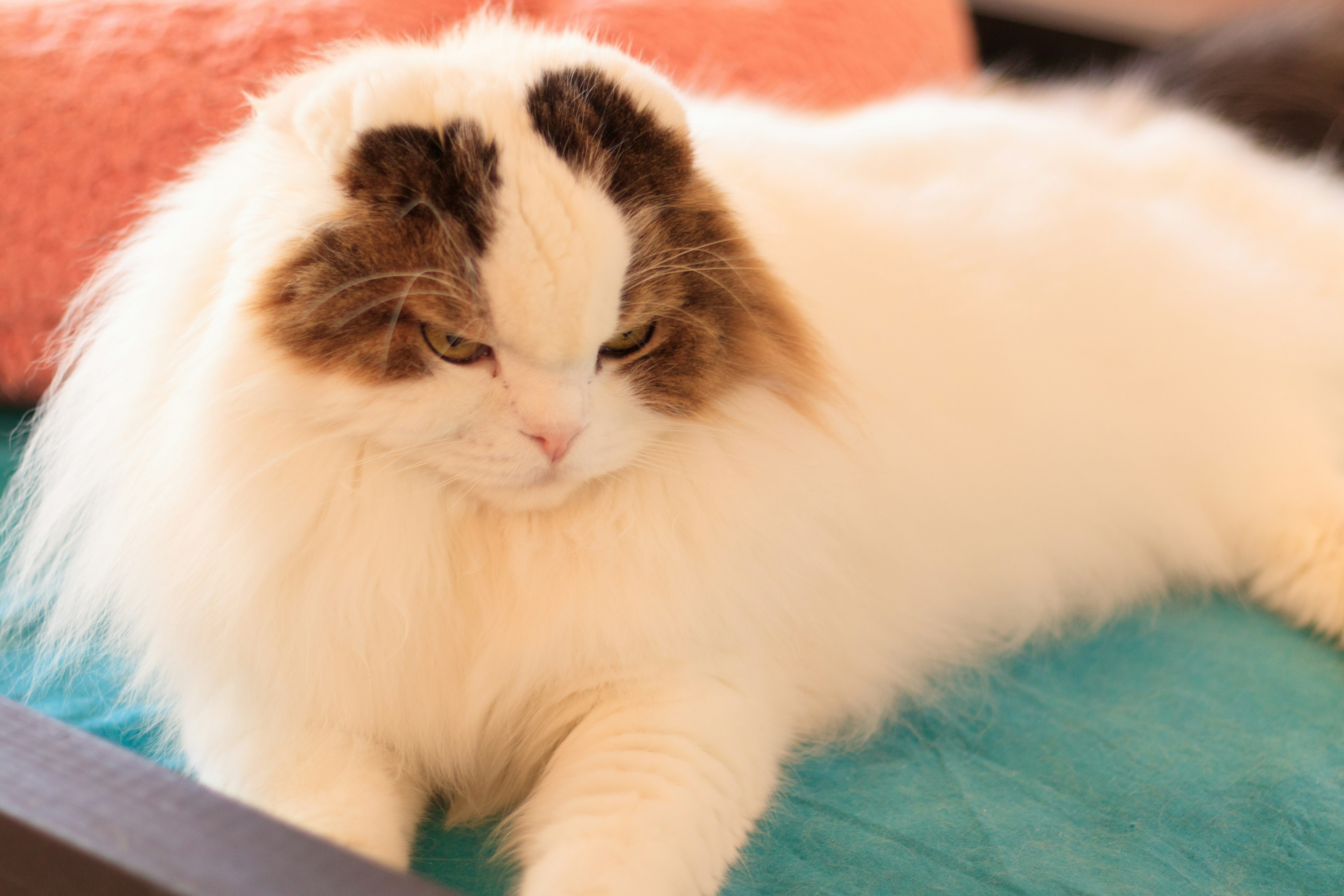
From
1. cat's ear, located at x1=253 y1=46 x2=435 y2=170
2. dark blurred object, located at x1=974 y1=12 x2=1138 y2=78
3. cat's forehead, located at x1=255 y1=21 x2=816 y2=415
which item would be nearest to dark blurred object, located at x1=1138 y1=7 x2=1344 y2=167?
dark blurred object, located at x1=974 y1=12 x2=1138 y2=78

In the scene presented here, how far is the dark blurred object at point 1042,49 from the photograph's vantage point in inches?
128

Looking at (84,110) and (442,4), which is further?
(442,4)

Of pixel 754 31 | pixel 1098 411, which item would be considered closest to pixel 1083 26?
pixel 754 31

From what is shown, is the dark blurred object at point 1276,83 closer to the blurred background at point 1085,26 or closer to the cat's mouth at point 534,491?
the blurred background at point 1085,26

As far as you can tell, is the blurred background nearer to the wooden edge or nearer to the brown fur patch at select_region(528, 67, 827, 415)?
the brown fur patch at select_region(528, 67, 827, 415)

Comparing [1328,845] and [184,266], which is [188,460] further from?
[1328,845]

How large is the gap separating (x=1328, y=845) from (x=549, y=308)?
1.05 metres

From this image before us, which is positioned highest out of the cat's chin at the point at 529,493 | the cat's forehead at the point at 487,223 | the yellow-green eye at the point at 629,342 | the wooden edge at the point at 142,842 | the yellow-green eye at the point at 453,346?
the cat's forehead at the point at 487,223

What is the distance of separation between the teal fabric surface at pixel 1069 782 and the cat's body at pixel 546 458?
73 millimetres

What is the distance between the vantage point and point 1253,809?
1156 millimetres

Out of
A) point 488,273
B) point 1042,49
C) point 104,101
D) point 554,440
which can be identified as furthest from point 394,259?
point 1042,49

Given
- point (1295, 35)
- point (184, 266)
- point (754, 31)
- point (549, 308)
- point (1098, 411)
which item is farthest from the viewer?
point (1295, 35)

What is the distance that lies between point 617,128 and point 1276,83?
200cm

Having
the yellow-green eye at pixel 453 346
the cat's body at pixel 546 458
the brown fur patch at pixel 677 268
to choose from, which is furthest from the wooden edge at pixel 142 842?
the brown fur patch at pixel 677 268
